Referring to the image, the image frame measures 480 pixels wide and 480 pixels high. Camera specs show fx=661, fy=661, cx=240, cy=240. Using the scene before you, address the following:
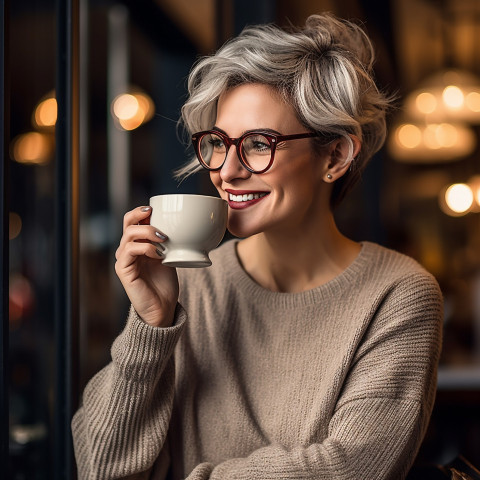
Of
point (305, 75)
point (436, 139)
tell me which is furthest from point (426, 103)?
point (305, 75)

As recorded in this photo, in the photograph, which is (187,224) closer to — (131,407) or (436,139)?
(131,407)

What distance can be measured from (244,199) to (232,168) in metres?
0.06

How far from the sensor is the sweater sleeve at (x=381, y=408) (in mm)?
1161

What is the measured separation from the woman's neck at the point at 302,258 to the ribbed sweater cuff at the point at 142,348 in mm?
300

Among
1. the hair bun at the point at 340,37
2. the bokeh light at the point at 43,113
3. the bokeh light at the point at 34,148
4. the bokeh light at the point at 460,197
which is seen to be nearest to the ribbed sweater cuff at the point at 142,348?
the hair bun at the point at 340,37

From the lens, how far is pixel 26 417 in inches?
84.7

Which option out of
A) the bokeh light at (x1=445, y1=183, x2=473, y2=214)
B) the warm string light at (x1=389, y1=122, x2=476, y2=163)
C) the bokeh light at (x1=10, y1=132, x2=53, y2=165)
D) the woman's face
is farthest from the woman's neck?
the bokeh light at (x1=445, y1=183, x2=473, y2=214)

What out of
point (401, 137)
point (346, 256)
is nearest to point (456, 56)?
point (401, 137)

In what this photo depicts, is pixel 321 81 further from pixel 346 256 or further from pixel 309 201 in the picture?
pixel 346 256

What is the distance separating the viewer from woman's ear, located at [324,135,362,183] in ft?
4.48

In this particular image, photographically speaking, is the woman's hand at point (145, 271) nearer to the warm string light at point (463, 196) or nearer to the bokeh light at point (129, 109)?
the bokeh light at point (129, 109)

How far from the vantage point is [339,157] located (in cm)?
139

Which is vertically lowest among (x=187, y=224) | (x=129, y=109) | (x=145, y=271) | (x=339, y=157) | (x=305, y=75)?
(x=145, y=271)

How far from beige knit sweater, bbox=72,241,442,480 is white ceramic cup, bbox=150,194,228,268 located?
0.18 m
